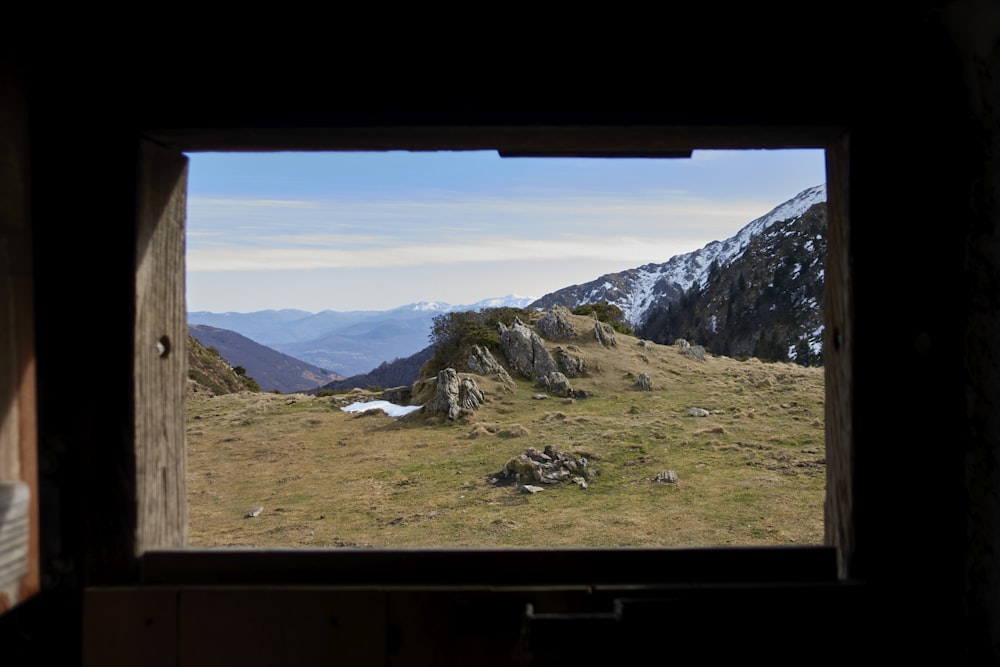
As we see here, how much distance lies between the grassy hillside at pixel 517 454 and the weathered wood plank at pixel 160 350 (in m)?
3.53

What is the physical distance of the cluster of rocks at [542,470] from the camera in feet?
35.0

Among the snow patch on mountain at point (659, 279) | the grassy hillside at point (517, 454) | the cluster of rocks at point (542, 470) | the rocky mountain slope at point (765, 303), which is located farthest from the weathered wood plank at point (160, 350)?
the snow patch on mountain at point (659, 279)

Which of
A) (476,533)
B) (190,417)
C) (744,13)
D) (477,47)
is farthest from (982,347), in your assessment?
(190,417)

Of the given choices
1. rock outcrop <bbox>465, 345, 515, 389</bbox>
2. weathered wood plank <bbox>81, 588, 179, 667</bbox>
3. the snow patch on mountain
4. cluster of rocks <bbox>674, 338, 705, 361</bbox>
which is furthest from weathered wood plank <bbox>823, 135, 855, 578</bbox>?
the snow patch on mountain

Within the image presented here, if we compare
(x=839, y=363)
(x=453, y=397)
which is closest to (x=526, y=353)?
(x=453, y=397)

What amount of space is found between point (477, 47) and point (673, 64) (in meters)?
0.45

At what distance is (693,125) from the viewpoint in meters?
1.46

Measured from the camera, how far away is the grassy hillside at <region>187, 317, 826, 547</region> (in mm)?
8523

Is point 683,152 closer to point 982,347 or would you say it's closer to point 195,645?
point 982,347

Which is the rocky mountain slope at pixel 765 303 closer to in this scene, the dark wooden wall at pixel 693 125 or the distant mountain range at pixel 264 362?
the dark wooden wall at pixel 693 125

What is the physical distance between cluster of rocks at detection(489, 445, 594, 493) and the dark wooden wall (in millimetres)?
9187

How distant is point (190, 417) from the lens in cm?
1730

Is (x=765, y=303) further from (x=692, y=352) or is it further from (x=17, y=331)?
(x=17, y=331)

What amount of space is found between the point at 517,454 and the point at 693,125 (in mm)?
11219
